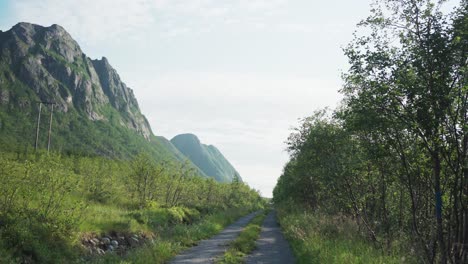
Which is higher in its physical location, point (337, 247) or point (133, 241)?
point (337, 247)

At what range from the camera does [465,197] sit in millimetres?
9648

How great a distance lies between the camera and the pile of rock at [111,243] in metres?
22.0

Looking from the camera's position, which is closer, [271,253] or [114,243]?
[271,253]

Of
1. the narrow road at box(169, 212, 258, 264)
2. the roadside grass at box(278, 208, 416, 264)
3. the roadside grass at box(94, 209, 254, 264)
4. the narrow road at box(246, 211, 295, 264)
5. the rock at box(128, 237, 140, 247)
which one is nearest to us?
the roadside grass at box(278, 208, 416, 264)

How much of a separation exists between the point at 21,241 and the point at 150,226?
51.3ft

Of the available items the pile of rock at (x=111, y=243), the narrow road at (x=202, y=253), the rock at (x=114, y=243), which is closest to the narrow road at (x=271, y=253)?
the narrow road at (x=202, y=253)

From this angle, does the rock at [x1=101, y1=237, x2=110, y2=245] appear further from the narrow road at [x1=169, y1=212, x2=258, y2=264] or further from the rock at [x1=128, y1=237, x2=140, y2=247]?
the narrow road at [x1=169, y1=212, x2=258, y2=264]

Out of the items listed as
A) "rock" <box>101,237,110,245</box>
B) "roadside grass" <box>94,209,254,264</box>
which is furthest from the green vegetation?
"rock" <box>101,237,110,245</box>

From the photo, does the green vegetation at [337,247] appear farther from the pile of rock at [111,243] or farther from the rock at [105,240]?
the rock at [105,240]

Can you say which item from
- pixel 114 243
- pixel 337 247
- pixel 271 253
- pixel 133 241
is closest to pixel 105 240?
pixel 114 243

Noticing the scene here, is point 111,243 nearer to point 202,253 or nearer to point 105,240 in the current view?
point 105,240

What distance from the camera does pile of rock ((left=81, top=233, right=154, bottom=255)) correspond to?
72.2 ft

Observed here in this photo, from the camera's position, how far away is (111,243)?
24.2 m

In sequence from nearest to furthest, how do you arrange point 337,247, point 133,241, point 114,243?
point 337,247 < point 114,243 < point 133,241
